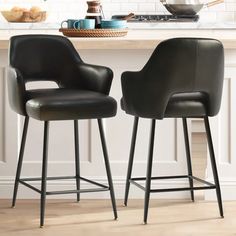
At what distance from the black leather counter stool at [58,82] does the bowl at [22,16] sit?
2350mm

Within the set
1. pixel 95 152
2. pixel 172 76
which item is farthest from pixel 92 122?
pixel 172 76

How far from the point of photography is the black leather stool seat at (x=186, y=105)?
4402 mm

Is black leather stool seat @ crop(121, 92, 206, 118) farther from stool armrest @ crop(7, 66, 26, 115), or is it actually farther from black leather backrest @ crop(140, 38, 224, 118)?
stool armrest @ crop(7, 66, 26, 115)

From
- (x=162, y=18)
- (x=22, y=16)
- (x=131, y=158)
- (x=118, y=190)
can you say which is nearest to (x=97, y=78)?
(x=131, y=158)

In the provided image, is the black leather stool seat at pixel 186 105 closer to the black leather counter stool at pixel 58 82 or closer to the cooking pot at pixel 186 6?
the black leather counter stool at pixel 58 82

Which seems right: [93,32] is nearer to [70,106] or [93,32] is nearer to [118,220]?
[70,106]

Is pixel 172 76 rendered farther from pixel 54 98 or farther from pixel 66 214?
pixel 66 214

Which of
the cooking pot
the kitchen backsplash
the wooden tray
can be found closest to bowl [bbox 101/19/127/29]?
the wooden tray

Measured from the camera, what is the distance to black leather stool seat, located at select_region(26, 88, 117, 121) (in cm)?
428

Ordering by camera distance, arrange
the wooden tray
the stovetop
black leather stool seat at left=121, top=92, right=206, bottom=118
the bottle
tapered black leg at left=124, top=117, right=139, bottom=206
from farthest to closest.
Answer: the stovetop
the bottle
the wooden tray
tapered black leg at left=124, top=117, right=139, bottom=206
black leather stool seat at left=121, top=92, right=206, bottom=118

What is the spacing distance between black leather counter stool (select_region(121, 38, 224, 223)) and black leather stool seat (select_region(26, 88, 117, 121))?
0.17 meters

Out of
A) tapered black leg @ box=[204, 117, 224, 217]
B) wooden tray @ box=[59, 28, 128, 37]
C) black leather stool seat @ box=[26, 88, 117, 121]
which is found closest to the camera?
black leather stool seat @ box=[26, 88, 117, 121]

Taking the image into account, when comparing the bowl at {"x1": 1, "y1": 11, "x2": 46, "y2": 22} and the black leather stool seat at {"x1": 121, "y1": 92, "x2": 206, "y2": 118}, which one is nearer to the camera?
the black leather stool seat at {"x1": 121, "y1": 92, "x2": 206, "y2": 118}

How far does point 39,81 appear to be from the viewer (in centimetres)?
493
